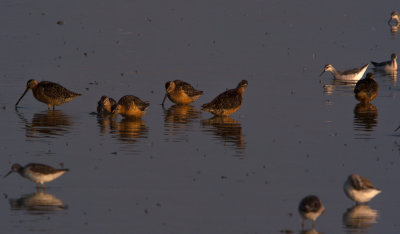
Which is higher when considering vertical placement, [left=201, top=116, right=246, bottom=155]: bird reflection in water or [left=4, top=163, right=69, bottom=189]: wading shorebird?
[left=201, top=116, right=246, bottom=155]: bird reflection in water

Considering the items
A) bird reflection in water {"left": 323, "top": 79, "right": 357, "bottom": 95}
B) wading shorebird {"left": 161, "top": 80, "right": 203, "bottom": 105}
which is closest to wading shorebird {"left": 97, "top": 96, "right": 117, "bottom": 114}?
wading shorebird {"left": 161, "top": 80, "right": 203, "bottom": 105}

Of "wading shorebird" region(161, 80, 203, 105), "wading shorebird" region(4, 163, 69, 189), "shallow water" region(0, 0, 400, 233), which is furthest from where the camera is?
"wading shorebird" region(161, 80, 203, 105)

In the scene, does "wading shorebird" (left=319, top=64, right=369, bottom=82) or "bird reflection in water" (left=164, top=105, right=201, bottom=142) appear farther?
"wading shorebird" (left=319, top=64, right=369, bottom=82)

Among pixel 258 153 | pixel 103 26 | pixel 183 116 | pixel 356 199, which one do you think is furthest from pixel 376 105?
pixel 103 26

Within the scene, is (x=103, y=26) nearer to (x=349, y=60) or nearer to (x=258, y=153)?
(x=349, y=60)

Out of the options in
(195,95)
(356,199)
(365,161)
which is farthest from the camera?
(195,95)

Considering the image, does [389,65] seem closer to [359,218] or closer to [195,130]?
[195,130]

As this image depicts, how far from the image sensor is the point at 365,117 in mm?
27453

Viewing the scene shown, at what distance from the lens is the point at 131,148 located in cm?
2242

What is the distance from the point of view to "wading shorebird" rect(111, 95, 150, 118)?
86.4 ft

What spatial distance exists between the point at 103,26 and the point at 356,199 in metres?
31.6

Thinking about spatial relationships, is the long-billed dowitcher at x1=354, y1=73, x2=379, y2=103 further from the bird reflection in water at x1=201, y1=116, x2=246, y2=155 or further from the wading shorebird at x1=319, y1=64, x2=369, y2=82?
the bird reflection in water at x1=201, y1=116, x2=246, y2=155

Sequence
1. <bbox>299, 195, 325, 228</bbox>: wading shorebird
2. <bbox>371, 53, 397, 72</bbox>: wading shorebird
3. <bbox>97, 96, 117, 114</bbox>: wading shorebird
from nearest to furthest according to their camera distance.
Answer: <bbox>299, 195, 325, 228</bbox>: wading shorebird
<bbox>97, 96, 117, 114</bbox>: wading shorebird
<bbox>371, 53, 397, 72</bbox>: wading shorebird

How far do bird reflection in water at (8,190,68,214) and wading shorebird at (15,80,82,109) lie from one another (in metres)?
10.2
